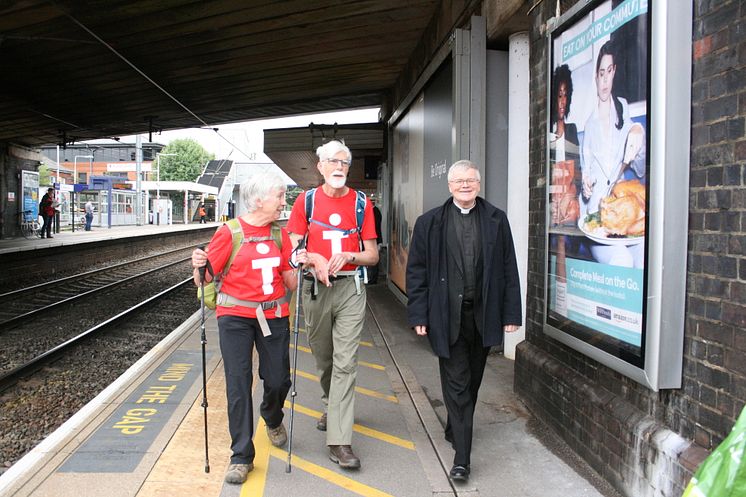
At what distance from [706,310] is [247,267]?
2.38m

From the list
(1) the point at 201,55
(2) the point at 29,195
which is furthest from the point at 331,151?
(2) the point at 29,195

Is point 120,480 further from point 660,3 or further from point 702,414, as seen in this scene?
point 660,3

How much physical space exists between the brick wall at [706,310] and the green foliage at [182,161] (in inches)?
3618

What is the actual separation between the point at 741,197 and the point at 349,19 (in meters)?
8.12

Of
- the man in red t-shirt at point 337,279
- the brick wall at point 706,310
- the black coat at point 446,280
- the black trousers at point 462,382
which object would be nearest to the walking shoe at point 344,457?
the man in red t-shirt at point 337,279

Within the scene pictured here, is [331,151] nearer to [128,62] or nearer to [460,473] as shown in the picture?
[460,473]

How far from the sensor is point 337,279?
158 inches

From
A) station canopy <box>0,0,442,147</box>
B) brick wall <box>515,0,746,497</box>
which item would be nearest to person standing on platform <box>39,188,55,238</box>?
station canopy <box>0,0,442,147</box>

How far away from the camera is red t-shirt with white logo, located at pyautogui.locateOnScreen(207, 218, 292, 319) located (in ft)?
11.9

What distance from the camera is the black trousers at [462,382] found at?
3688 millimetres

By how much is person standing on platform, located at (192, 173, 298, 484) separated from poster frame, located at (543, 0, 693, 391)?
1953 mm

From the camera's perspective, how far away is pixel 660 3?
2.94 metres

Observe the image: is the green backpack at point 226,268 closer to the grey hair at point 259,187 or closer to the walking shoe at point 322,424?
the grey hair at point 259,187

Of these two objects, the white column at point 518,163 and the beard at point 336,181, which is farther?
the white column at point 518,163
